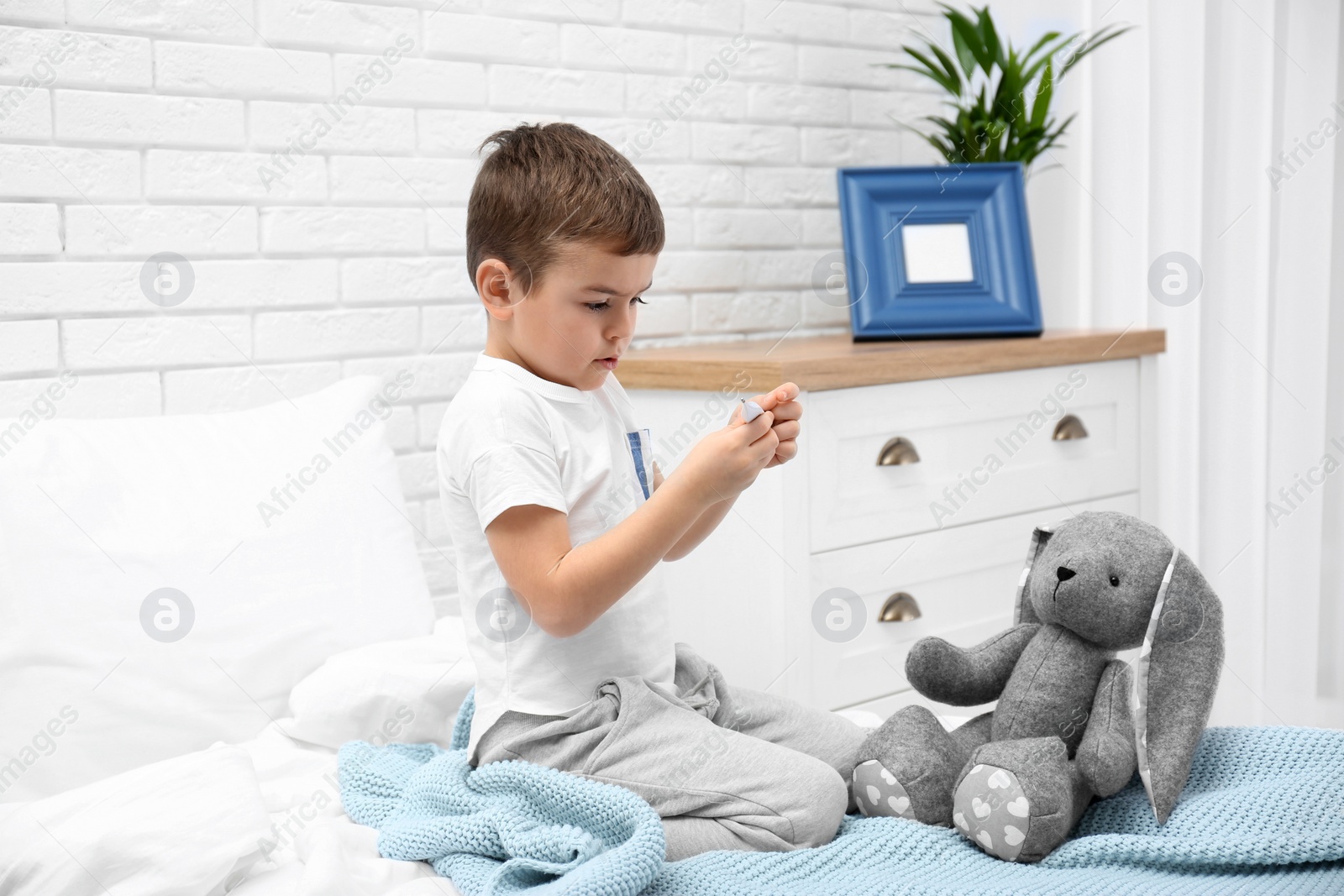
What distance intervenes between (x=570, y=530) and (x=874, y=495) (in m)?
0.76

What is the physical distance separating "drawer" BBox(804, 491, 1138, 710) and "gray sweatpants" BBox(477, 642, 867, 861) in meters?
0.58

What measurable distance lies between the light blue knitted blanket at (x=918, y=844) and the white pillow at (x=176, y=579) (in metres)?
0.36

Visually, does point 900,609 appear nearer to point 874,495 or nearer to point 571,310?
Result: point 874,495

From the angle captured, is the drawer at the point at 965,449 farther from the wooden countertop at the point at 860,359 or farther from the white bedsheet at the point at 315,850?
the white bedsheet at the point at 315,850

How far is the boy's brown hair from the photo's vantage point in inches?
41.8

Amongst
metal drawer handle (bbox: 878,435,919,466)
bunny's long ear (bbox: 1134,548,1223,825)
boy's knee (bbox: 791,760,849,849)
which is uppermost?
metal drawer handle (bbox: 878,435,919,466)

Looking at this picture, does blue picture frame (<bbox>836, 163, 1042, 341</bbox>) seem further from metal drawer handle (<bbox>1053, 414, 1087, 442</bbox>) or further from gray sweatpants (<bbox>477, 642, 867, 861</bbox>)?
gray sweatpants (<bbox>477, 642, 867, 861</bbox>)

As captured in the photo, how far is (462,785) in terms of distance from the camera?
1.04 m

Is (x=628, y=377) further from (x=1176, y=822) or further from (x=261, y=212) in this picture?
(x=1176, y=822)

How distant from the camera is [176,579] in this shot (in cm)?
130

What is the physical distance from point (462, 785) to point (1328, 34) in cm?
203

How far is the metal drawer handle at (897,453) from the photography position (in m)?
1.75

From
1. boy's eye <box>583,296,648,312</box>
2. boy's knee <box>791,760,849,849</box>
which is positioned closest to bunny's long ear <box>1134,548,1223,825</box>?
boy's knee <box>791,760,849,849</box>

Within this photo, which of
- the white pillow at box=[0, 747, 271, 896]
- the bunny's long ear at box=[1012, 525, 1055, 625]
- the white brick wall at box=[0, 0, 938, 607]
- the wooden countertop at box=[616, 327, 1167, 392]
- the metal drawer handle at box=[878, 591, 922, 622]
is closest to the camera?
the white pillow at box=[0, 747, 271, 896]
